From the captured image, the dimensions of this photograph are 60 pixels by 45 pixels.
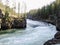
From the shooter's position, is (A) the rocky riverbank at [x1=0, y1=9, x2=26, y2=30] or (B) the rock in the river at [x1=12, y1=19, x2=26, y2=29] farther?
(B) the rock in the river at [x1=12, y1=19, x2=26, y2=29]

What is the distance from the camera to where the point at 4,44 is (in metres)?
32.9

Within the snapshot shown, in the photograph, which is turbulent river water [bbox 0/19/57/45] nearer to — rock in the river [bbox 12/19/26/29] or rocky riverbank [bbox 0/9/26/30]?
rocky riverbank [bbox 0/9/26/30]

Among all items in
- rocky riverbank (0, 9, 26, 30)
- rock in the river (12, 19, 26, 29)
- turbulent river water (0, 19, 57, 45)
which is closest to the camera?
turbulent river water (0, 19, 57, 45)

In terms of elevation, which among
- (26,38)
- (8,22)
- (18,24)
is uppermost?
(8,22)

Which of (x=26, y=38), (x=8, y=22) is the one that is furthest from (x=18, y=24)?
(x=26, y=38)

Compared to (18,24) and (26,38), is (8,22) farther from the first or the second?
(26,38)

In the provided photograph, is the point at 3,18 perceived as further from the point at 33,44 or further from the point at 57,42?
the point at 57,42

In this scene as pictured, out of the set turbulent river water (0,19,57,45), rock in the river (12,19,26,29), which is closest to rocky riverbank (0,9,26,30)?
rock in the river (12,19,26,29)

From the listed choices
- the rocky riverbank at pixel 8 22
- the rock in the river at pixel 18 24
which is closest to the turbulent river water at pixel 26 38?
the rocky riverbank at pixel 8 22

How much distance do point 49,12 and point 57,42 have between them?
104 meters

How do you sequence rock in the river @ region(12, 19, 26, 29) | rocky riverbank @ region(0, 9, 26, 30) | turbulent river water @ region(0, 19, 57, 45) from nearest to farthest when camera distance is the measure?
turbulent river water @ region(0, 19, 57, 45), rocky riverbank @ region(0, 9, 26, 30), rock in the river @ region(12, 19, 26, 29)

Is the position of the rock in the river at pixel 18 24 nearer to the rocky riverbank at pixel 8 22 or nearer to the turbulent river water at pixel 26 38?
the rocky riverbank at pixel 8 22

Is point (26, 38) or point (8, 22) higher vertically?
point (8, 22)

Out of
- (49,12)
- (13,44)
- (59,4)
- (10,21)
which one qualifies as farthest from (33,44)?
(49,12)
